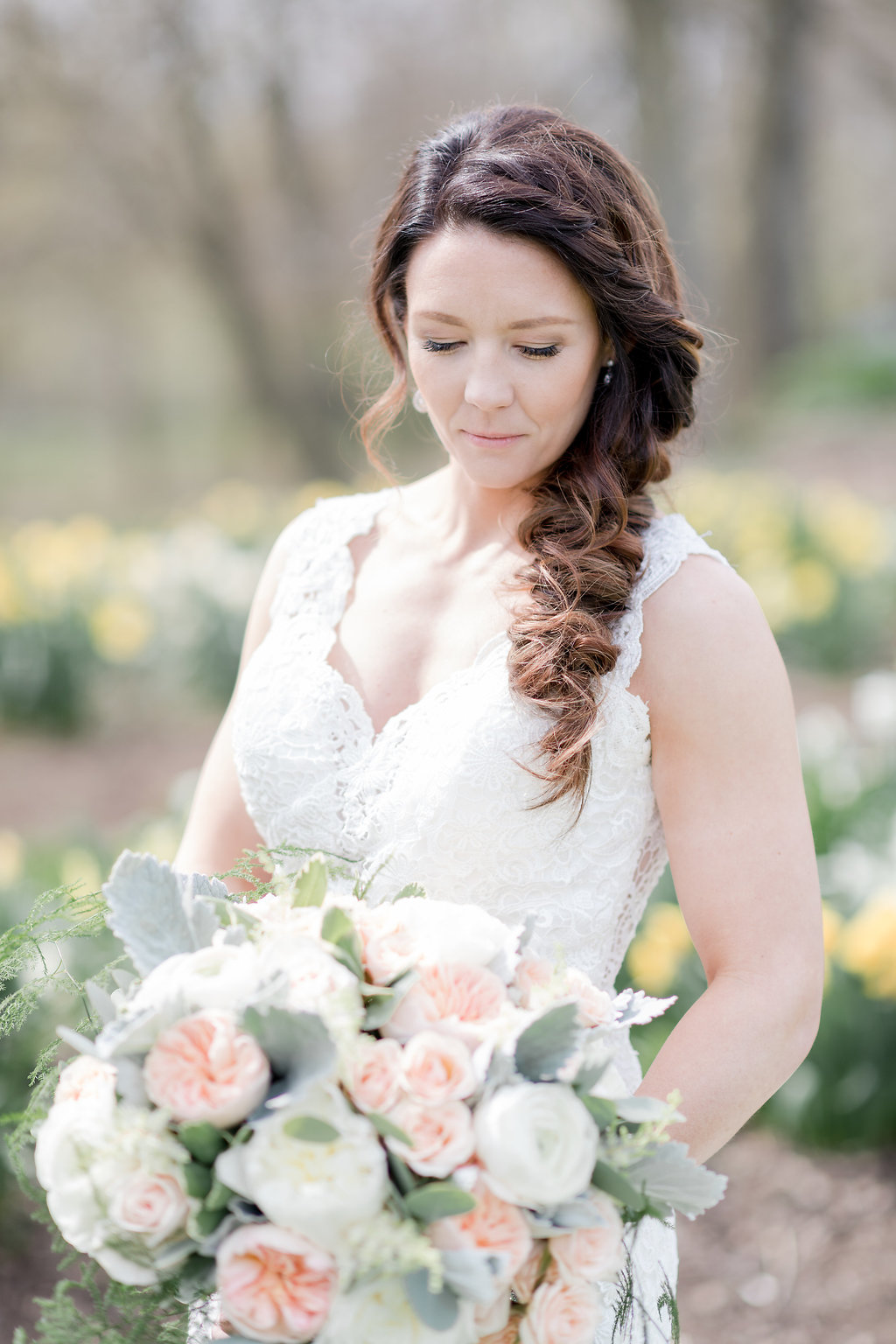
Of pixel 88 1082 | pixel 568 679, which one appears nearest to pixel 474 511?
pixel 568 679

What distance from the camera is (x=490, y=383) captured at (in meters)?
1.71

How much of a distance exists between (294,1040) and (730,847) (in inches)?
29.7

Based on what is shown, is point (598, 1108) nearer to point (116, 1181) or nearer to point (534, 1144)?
point (534, 1144)

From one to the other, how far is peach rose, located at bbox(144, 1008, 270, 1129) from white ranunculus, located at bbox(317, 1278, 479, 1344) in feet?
0.57

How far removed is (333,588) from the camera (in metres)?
2.13

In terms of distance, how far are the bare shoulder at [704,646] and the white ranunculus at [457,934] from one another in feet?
1.78

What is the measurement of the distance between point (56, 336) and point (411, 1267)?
63.5 feet

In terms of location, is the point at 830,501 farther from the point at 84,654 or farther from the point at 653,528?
the point at 653,528

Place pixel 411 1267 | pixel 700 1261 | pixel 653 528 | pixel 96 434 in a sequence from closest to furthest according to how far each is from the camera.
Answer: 1. pixel 411 1267
2. pixel 653 528
3. pixel 700 1261
4. pixel 96 434

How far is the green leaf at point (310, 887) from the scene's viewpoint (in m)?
1.20

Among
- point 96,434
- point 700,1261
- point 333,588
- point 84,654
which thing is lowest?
point 700,1261

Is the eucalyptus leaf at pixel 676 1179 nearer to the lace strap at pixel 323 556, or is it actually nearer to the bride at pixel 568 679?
the bride at pixel 568 679

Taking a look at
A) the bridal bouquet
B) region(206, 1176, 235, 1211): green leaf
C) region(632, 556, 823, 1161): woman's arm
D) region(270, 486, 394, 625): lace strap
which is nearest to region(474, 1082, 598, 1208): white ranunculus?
the bridal bouquet

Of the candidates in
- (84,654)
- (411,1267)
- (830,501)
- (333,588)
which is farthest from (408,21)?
(411,1267)
